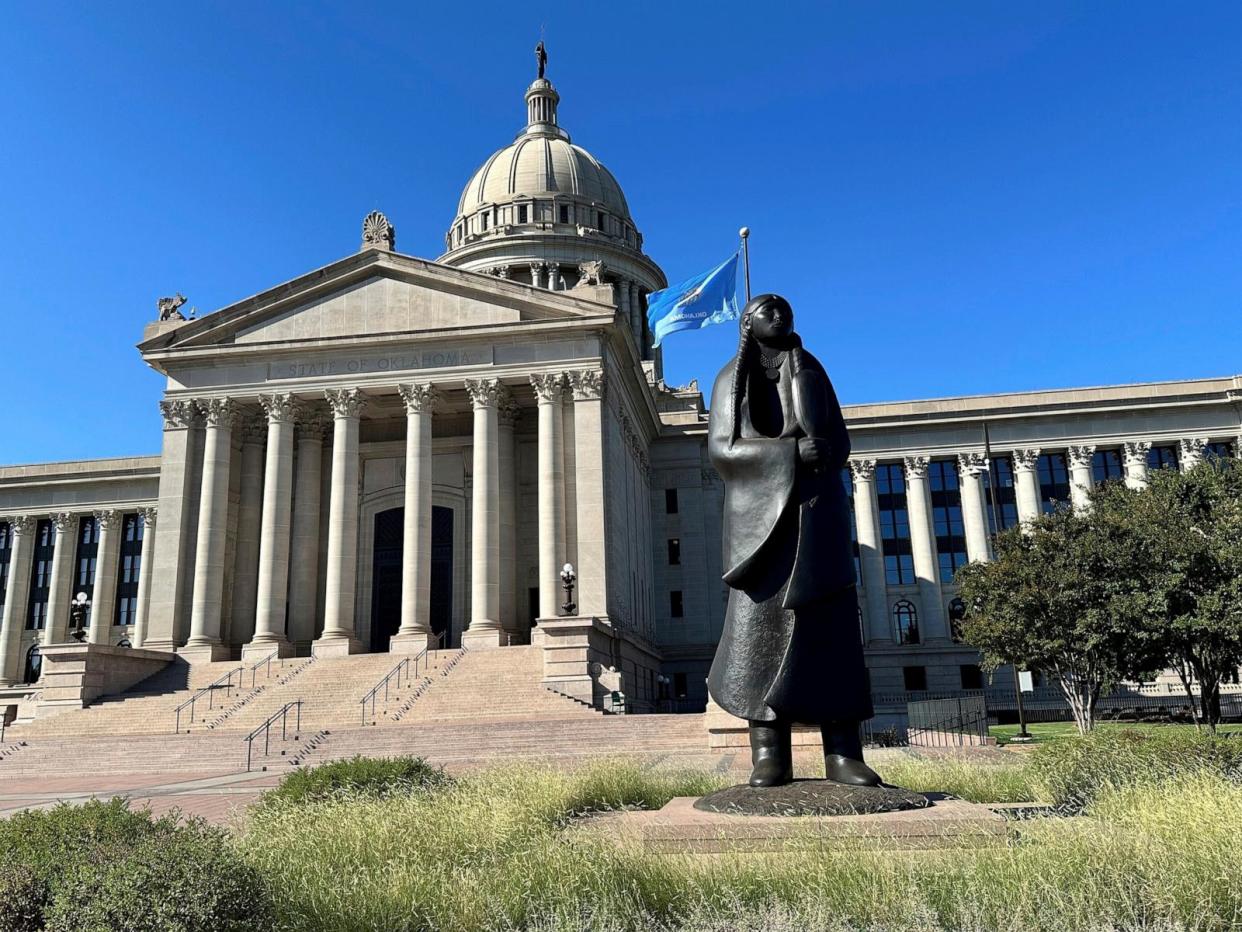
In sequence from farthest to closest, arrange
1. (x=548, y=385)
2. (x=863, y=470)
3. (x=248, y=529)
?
(x=863, y=470) < (x=248, y=529) < (x=548, y=385)

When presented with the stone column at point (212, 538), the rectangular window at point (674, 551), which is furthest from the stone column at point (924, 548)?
the stone column at point (212, 538)

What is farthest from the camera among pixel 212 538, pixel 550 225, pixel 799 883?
pixel 550 225

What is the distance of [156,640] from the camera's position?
4431 centimetres

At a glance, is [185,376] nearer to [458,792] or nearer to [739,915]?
[458,792]

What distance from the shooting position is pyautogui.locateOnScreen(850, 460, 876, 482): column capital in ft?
206

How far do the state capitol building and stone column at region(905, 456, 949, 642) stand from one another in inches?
6.4

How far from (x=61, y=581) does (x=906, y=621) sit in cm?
5621

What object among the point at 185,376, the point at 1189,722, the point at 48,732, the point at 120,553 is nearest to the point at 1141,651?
the point at 1189,722

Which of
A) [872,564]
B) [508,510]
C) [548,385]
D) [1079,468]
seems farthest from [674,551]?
[1079,468]

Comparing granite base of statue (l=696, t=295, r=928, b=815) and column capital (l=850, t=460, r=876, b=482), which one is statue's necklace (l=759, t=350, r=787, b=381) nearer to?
granite base of statue (l=696, t=295, r=928, b=815)

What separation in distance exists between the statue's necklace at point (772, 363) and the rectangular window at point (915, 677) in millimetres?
54216

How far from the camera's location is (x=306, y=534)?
4778 cm

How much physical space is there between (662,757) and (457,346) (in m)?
27.2

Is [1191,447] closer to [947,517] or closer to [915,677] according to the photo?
[947,517]
